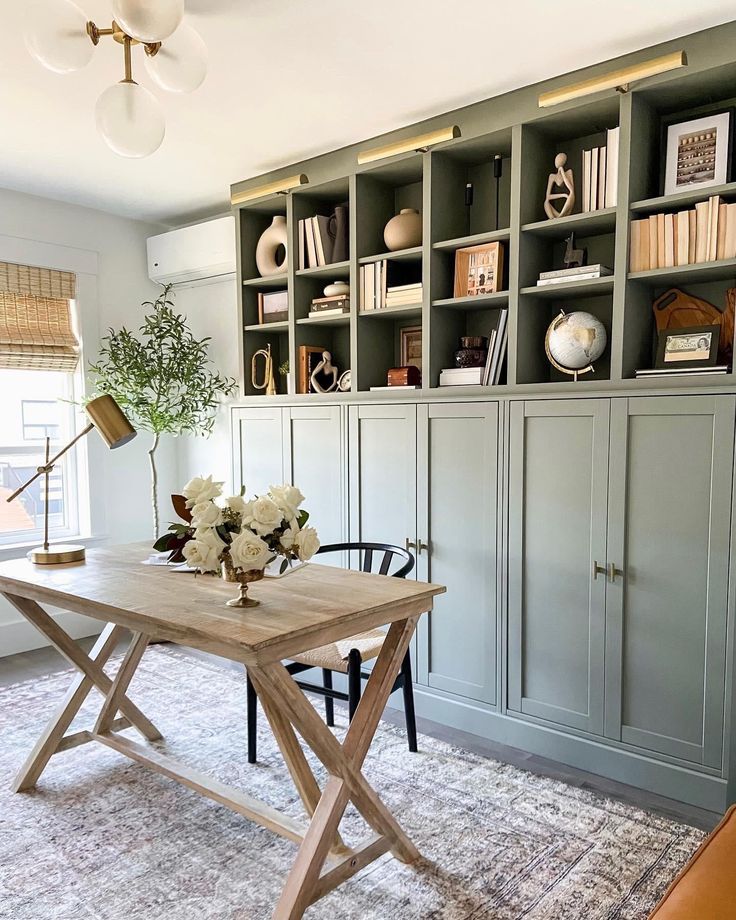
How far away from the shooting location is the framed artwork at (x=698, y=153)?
256cm

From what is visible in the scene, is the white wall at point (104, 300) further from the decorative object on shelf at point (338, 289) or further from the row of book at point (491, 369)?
the row of book at point (491, 369)

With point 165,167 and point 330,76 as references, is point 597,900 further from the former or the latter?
point 165,167

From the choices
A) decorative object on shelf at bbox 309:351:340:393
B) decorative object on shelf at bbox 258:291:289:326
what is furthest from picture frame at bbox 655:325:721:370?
decorative object on shelf at bbox 258:291:289:326

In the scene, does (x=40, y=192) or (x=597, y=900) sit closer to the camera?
(x=597, y=900)

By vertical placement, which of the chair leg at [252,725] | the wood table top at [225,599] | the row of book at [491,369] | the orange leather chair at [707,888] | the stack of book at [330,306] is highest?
the stack of book at [330,306]

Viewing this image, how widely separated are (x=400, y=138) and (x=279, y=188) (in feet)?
2.50

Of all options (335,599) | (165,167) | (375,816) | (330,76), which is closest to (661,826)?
(375,816)

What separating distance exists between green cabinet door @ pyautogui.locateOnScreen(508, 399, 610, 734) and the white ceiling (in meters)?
1.29

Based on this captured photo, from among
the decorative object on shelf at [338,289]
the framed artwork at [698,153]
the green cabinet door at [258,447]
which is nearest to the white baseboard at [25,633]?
the green cabinet door at [258,447]

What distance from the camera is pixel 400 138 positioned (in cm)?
333

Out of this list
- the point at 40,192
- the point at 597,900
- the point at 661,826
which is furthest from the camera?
the point at 40,192

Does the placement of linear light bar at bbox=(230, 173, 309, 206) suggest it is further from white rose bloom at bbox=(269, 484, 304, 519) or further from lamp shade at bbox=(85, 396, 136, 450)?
white rose bloom at bbox=(269, 484, 304, 519)

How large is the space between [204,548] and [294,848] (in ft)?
3.54

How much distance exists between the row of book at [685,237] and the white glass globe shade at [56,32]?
6.42ft
